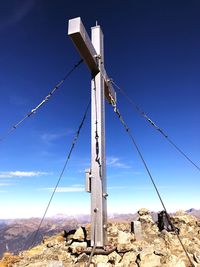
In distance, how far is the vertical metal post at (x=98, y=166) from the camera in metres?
6.84

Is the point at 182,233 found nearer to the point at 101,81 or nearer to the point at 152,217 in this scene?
the point at 152,217

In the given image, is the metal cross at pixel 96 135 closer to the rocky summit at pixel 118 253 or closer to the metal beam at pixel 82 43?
the metal beam at pixel 82 43

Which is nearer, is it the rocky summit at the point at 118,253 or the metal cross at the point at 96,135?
the rocky summit at the point at 118,253

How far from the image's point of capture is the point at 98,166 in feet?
23.6

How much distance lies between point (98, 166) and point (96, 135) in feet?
3.02

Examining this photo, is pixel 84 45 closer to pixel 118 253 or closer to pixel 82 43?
pixel 82 43

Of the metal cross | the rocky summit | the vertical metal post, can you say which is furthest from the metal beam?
the rocky summit

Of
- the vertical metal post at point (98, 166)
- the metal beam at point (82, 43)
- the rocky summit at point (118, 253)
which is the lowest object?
the rocky summit at point (118, 253)

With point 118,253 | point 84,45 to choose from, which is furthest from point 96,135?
point 118,253

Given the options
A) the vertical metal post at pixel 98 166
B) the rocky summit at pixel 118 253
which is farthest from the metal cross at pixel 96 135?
the rocky summit at pixel 118 253

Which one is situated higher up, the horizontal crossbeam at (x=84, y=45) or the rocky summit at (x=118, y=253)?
the horizontal crossbeam at (x=84, y=45)

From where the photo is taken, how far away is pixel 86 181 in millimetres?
7184

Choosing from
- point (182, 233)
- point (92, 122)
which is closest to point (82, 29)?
point (92, 122)

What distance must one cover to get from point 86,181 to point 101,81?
129 inches
